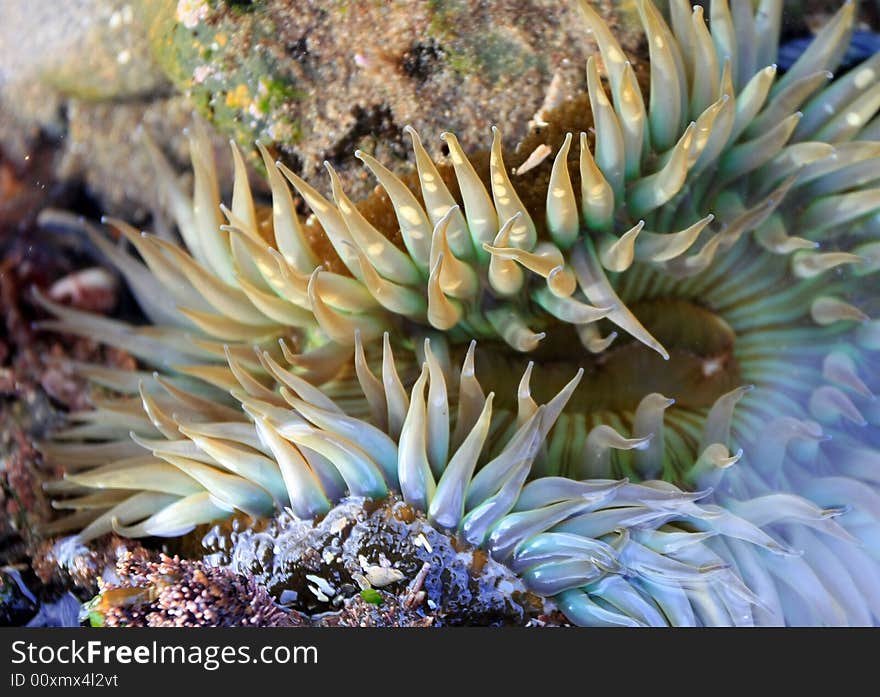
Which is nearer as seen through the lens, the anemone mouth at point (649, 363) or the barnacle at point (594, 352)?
the barnacle at point (594, 352)

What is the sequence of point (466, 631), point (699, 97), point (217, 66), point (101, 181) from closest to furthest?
point (466, 631)
point (699, 97)
point (217, 66)
point (101, 181)

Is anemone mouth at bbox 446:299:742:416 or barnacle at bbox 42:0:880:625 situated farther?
anemone mouth at bbox 446:299:742:416

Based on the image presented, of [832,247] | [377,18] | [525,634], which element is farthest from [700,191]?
[525,634]

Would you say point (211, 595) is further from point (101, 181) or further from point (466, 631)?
point (101, 181)

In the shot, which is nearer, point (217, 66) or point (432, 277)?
point (432, 277)

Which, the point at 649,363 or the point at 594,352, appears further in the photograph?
the point at 649,363

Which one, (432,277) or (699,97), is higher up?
(699,97)

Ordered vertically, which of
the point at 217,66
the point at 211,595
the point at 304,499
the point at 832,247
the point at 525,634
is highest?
the point at 217,66

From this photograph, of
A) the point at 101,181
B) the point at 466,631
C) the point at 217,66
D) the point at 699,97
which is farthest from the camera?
the point at 101,181
